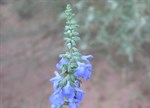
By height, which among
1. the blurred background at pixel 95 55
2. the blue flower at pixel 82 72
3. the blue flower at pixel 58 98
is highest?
the blurred background at pixel 95 55

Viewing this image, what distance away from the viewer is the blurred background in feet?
14.8

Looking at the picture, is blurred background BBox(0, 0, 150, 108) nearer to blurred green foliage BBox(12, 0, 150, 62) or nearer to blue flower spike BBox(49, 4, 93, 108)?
blurred green foliage BBox(12, 0, 150, 62)

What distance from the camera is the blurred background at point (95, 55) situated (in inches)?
178

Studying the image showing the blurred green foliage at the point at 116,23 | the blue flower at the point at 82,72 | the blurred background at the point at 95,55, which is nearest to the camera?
the blue flower at the point at 82,72

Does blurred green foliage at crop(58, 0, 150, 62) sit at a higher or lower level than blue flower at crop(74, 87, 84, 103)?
higher

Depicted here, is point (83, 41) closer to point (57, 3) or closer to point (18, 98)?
point (57, 3)

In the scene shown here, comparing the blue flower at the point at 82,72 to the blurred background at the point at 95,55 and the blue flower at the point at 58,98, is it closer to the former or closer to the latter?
the blue flower at the point at 58,98

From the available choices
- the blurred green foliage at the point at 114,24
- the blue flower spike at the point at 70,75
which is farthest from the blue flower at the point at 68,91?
the blurred green foliage at the point at 114,24

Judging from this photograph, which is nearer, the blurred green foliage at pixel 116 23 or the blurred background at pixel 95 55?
the blurred green foliage at pixel 116 23

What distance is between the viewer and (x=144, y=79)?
467 centimetres

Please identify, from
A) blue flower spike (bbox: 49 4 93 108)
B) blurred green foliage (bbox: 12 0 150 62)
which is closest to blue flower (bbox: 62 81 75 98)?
blue flower spike (bbox: 49 4 93 108)

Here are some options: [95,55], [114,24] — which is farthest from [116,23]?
[95,55]

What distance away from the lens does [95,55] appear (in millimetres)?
5012

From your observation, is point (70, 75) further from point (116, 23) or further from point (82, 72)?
point (116, 23)
